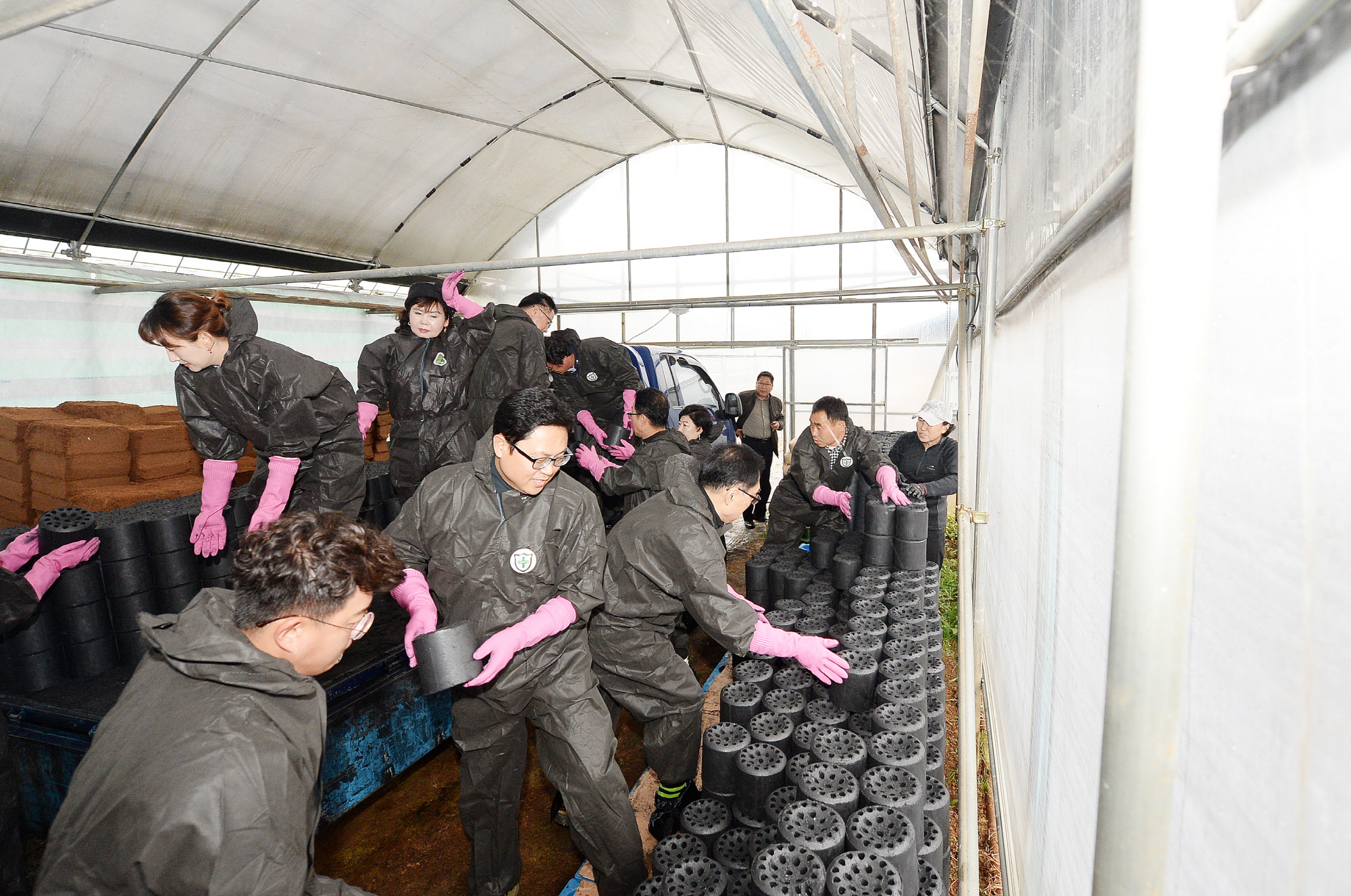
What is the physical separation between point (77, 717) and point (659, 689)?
7.10 feet

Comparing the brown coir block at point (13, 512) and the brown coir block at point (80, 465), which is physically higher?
the brown coir block at point (80, 465)

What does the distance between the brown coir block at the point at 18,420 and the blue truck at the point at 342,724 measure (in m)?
2.13

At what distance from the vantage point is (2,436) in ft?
13.3

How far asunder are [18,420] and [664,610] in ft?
14.1

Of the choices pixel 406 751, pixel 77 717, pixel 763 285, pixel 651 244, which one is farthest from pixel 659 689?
pixel 651 244

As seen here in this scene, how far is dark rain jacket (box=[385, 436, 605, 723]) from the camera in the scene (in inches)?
84.8

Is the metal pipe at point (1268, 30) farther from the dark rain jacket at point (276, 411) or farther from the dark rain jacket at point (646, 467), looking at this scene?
the dark rain jacket at point (646, 467)

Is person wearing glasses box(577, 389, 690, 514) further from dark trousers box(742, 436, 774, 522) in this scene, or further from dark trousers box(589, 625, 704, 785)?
dark trousers box(742, 436, 774, 522)

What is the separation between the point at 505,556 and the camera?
2160 millimetres

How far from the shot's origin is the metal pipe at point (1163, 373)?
40 centimetres

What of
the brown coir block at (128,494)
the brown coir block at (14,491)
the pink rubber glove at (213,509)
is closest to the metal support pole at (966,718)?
the pink rubber glove at (213,509)

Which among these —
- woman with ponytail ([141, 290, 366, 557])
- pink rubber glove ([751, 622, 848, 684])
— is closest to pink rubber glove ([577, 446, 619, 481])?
woman with ponytail ([141, 290, 366, 557])

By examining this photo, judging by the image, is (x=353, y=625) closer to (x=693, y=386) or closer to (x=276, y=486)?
(x=276, y=486)

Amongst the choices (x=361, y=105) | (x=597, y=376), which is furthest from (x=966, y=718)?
(x=361, y=105)
